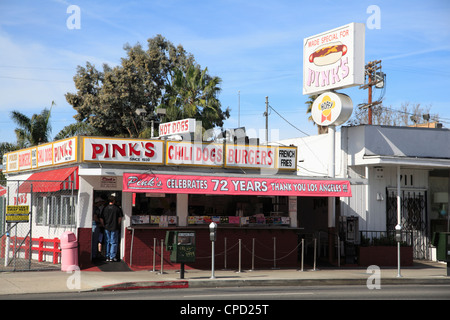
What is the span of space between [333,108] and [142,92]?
23054mm

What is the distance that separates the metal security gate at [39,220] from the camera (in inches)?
709

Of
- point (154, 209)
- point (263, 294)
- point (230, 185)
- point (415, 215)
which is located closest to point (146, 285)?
point (263, 294)

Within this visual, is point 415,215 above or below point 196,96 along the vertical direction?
below

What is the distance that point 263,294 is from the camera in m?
14.1

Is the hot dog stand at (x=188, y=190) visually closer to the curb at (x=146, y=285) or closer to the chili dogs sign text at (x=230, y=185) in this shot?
the chili dogs sign text at (x=230, y=185)

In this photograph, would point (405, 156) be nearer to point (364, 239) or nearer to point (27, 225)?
point (364, 239)

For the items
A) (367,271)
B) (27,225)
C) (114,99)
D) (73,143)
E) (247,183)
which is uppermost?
(114,99)

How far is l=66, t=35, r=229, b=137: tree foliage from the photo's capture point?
39.7 m

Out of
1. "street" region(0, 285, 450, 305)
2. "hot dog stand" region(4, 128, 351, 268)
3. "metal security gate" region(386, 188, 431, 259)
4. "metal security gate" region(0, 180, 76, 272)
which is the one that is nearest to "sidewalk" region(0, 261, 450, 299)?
"street" region(0, 285, 450, 305)

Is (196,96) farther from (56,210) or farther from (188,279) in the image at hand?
(188,279)

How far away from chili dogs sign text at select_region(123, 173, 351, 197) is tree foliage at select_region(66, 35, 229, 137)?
18675 mm

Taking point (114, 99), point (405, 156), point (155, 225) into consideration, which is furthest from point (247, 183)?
point (114, 99)

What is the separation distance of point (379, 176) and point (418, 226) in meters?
2.88
